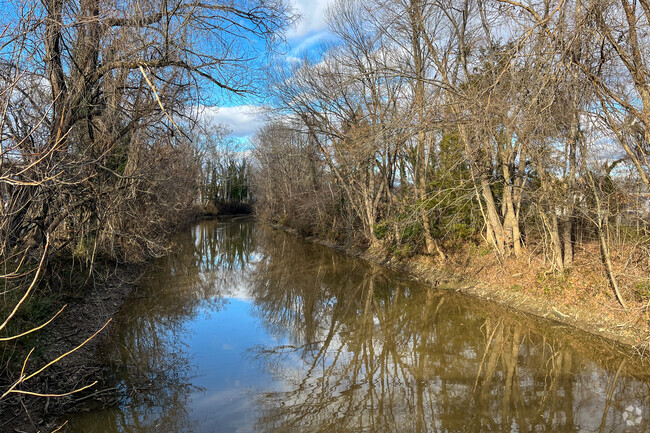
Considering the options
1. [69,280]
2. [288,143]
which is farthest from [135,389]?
[288,143]

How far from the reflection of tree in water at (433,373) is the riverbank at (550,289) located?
0.58 meters

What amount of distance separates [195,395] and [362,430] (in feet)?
9.20

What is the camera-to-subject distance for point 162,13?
6953 mm

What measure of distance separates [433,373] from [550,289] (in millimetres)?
5381

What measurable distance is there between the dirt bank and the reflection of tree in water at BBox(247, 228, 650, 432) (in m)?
2.82

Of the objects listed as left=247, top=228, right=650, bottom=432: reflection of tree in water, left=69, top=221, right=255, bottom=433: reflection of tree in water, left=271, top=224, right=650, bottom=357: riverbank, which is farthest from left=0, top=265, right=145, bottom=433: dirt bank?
left=271, top=224, right=650, bottom=357: riverbank

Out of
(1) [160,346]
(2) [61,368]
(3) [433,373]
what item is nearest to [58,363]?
(2) [61,368]

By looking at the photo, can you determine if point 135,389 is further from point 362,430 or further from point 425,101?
point 425,101

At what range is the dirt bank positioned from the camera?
552 centimetres

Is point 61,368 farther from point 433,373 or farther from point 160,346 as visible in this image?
point 433,373

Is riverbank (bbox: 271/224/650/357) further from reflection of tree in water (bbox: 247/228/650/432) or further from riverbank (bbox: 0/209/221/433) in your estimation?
riverbank (bbox: 0/209/221/433)

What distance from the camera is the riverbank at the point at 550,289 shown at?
8.55m

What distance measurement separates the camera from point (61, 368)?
669cm

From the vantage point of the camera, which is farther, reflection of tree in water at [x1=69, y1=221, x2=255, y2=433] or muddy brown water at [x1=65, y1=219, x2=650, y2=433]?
reflection of tree in water at [x1=69, y1=221, x2=255, y2=433]
